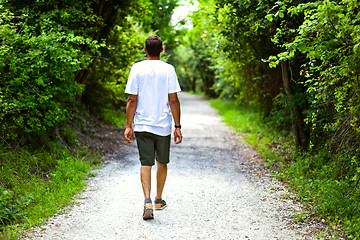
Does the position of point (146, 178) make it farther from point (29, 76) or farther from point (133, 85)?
point (29, 76)

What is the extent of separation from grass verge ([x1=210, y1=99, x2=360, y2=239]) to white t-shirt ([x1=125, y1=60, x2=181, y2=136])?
2.13 m

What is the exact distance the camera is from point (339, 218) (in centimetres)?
424

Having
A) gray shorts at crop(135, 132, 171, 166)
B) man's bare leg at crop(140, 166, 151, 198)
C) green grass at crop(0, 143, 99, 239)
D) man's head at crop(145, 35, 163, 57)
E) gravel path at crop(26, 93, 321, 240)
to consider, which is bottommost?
gravel path at crop(26, 93, 321, 240)

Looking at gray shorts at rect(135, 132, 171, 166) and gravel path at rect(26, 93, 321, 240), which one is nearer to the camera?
gravel path at rect(26, 93, 321, 240)

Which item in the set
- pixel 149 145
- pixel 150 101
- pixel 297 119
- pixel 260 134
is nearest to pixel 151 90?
pixel 150 101

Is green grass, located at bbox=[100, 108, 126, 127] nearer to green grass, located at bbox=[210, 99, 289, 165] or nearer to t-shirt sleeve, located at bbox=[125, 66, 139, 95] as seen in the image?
green grass, located at bbox=[210, 99, 289, 165]

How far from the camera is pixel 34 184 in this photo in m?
4.94

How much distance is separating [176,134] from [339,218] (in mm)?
2201

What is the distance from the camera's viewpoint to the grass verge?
13.6ft

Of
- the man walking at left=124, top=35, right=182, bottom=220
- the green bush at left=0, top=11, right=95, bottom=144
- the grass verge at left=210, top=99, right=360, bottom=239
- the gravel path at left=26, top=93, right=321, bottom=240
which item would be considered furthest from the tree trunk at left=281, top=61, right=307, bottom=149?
the green bush at left=0, top=11, right=95, bottom=144

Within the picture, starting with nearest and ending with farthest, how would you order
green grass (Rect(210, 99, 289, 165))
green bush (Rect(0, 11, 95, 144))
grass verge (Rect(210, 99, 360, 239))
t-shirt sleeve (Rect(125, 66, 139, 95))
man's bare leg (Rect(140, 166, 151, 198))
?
grass verge (Rect(210, 99, 360, 239)) < t-shirt sleeve (Rect(125, 66, 139, 95)) < man's bare leg (Rect(140, 166, 151, 198)) < green bush (Rect(0, 11, 95, 144)) < green grass (Rect(210, 99, 289, 165))

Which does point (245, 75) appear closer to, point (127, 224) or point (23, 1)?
point (23, 1)

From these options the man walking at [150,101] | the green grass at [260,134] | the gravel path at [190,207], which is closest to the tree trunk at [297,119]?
the green grass at [260,134]

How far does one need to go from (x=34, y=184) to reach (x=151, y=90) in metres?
2.17
